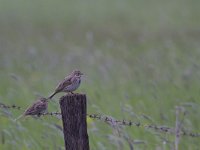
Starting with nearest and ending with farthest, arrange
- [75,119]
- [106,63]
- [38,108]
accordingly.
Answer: [75,119]
[38,108]
[106,63]

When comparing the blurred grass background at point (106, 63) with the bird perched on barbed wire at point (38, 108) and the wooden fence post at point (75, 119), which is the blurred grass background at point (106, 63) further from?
the wooden fence post at point (75, 119)

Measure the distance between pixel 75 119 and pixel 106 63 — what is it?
22.9 ft

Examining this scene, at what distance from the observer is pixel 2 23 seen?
75.7 ft

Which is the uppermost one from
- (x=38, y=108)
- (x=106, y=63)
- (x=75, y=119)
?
(x=106, y=63)

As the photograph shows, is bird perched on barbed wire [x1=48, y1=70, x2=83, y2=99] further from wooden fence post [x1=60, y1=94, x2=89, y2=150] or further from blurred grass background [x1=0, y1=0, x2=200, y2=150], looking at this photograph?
wooden fence post [x1=60, y1=94, x2=89, y2=150]

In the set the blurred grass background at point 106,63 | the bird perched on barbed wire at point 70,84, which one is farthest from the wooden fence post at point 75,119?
the blurred grass background at point 106,63

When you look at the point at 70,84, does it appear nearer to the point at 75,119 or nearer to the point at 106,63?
the point at 75,119

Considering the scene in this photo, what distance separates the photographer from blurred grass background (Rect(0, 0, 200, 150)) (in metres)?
7.08

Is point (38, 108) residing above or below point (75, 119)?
above

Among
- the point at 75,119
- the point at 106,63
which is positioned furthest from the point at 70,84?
the point at 106,63

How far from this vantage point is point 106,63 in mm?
11602

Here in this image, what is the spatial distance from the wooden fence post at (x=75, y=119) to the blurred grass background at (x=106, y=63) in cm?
93

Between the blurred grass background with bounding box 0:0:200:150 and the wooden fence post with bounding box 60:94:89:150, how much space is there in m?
0.93

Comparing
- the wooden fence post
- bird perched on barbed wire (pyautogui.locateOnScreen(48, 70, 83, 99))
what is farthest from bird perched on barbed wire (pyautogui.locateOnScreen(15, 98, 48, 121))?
the wooden fence post
